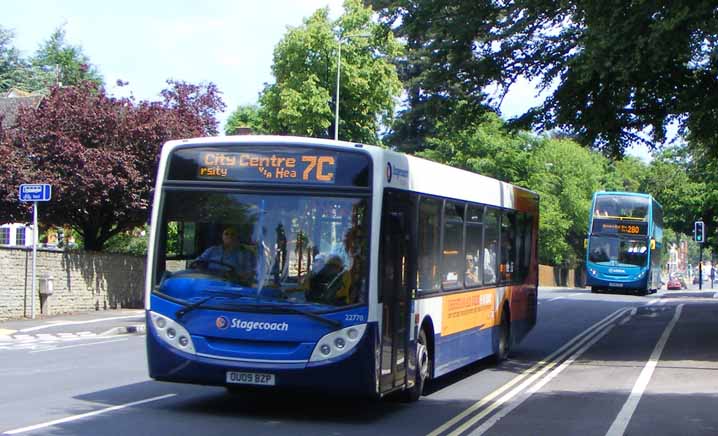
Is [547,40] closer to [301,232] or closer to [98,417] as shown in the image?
[301,232]

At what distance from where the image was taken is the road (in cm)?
1046

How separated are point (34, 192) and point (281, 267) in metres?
15.3

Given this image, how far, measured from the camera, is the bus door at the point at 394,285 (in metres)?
10.8

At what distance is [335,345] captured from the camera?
34.0ft

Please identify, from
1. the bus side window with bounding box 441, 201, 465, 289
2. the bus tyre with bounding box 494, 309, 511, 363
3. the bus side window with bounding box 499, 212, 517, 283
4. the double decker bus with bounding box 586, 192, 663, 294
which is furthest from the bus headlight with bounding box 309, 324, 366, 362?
the double decker bus with bounding box 586, 192, 663, 294

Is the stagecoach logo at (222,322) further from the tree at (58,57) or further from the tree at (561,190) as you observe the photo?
the tree at (58,57)

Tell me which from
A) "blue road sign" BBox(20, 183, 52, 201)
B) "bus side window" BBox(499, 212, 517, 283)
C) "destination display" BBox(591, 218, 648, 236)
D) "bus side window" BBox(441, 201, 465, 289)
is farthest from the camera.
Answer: "destination display" BBox(591, 218, 648, 236)

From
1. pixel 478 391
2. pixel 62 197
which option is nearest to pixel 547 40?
pixel 478 391

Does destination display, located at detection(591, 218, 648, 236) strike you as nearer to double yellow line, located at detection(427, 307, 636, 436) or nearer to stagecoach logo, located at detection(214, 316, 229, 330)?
double yellow line, located at detection(427, 307, 636, 436)

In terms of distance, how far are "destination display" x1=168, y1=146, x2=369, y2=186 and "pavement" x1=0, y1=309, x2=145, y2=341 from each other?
12.2 m

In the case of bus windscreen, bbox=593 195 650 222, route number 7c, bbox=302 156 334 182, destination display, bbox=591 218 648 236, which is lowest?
route number 7c, bbox=302 156 334 182

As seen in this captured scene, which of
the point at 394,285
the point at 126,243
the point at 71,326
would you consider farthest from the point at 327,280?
the point at 126,243

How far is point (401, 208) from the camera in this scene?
11.4 metres

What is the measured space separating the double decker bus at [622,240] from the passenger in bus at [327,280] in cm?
3631
